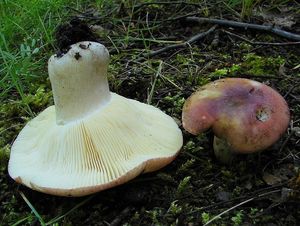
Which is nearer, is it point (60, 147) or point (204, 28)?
point (60, 147)

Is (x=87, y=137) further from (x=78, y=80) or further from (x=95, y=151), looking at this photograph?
(x=78, y=80)

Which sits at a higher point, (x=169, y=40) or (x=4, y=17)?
(x=4, y=17)

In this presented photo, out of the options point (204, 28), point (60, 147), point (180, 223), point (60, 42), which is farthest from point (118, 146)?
point (204, 28)

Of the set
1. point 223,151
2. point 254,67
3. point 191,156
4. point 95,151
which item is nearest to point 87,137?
point 95,151

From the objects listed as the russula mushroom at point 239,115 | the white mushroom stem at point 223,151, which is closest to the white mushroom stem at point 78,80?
the russula mushroom at point 239,115

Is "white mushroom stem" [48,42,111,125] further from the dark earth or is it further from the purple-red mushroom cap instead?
the purple-red mushroom cap

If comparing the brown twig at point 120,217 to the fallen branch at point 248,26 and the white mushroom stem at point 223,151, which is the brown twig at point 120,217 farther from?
the fallen branch at point 248,26

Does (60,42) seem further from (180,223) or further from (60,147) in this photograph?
(180,223)

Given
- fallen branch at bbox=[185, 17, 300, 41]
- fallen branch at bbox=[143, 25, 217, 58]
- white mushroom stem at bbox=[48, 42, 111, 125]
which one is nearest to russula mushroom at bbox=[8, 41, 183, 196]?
white mushroom stem at bbox=[48, 42, 111, 125]
